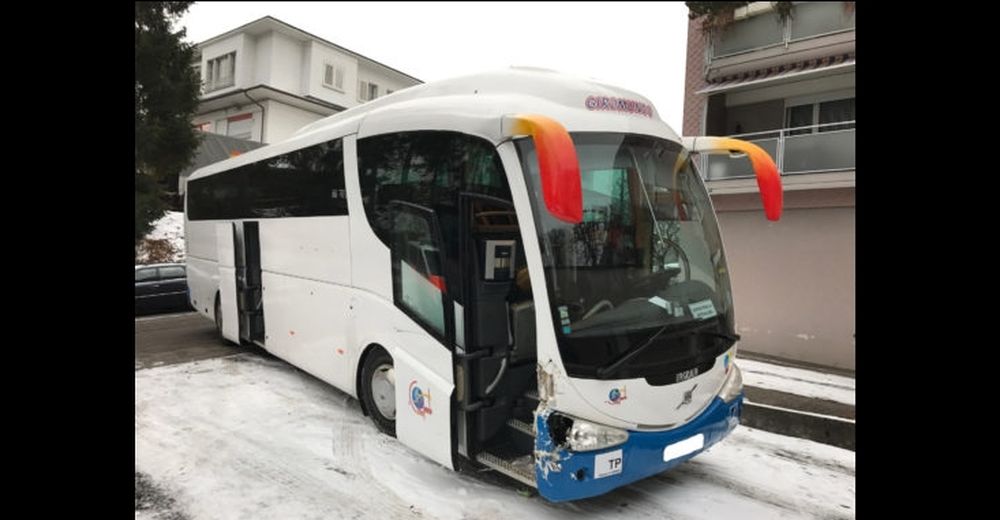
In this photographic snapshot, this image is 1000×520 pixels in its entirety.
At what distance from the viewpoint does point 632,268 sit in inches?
156

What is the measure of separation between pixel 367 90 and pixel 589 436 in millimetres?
11586

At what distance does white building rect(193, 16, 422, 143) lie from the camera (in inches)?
899

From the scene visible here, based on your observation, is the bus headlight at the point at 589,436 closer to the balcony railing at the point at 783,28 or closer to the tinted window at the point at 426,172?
the tinted window at the point at 426,172

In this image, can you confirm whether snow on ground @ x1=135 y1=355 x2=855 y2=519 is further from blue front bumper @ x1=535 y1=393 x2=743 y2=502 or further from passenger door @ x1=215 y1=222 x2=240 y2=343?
passenger door @ x1=215 y1=222 x2=240 y2=343

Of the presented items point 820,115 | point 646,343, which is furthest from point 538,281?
point 820,115

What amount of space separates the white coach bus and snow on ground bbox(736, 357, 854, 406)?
5.03 metres

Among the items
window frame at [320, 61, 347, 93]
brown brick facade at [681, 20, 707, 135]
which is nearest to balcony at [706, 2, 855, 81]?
brown brick facade at [681, 20, 707, 135]

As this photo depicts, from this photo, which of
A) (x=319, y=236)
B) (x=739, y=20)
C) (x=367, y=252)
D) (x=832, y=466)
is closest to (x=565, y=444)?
(x=367, y=252)

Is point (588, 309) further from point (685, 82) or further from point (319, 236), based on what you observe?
point (685, 82)

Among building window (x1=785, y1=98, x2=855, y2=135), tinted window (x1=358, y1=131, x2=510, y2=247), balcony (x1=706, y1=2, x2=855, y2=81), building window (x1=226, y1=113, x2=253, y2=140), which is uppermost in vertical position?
building window (x1=226, y1=113, x2=253, y2=140)

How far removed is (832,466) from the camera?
5570mm
